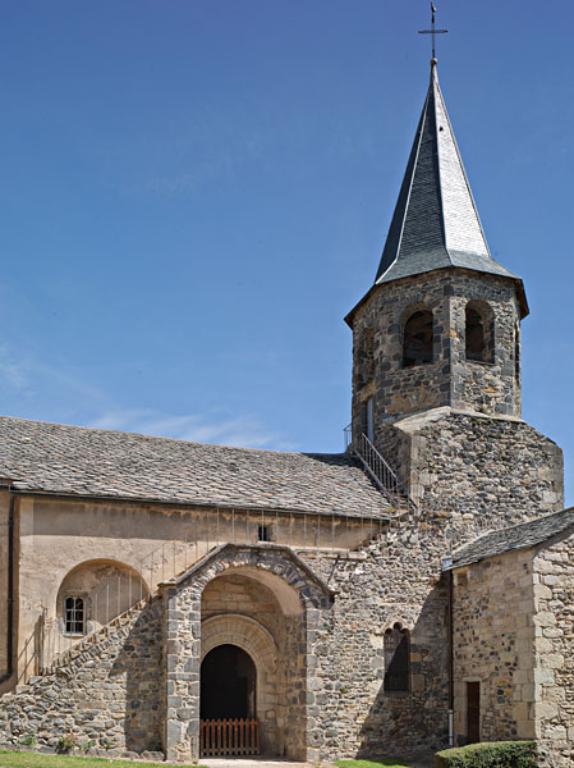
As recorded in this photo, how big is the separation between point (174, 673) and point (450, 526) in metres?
8.50

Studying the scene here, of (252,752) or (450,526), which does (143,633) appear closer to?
(252,752)

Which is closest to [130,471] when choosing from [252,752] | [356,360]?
[252,752]

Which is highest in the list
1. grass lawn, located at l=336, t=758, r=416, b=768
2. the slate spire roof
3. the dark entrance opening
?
the slate spire roof

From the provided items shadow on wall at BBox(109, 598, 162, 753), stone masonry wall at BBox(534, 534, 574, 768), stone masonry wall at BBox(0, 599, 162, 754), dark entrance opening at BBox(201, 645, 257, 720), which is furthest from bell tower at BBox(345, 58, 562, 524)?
stone masonry wall at BBox(0, 599, 162, 754)

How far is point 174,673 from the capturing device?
68.4 ft

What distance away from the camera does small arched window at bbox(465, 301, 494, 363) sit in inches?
1091

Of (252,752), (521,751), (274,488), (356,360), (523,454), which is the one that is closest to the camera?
(521,751)

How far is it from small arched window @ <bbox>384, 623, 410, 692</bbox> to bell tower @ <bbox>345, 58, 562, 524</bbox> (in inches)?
136

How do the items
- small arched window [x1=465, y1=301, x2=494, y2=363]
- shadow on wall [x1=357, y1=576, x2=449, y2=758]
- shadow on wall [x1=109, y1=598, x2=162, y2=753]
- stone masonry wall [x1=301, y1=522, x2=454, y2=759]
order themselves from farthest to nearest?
1. small arched window [x1=465, y1=301, x2=494, y2=363]
2. shadow on wall [x1=357, y1=576, x2=449, y2=758]
3. stone masonry wall [x1=301, y1=522, x2=454, y2=759]
4. shadow on wall [x1=109, y1=598, x2=162, y2=753]

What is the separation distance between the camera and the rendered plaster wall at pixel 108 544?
21.1 meters

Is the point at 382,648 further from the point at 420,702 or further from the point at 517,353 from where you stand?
the point at 517,353

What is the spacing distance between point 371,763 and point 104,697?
6240 mm

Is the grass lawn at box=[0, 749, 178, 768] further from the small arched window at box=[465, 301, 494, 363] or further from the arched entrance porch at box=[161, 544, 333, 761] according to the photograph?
the small arched window at box=[465, 301, 494, 363]

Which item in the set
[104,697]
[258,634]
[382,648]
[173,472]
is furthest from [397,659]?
[104,697]
